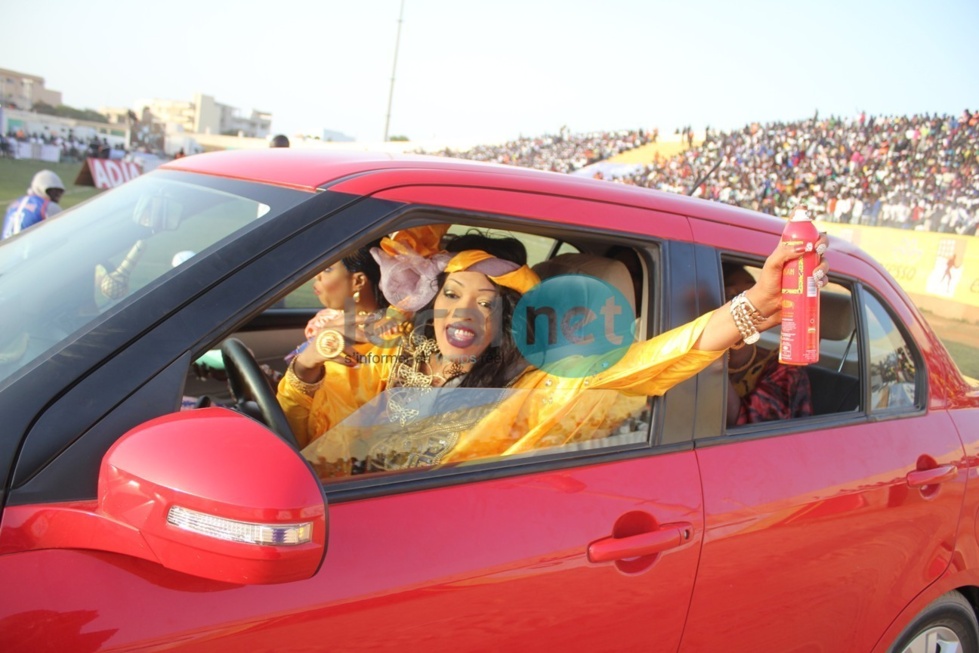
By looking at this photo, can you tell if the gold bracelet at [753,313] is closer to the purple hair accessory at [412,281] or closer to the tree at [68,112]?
the purple hair accessory at [412,281]

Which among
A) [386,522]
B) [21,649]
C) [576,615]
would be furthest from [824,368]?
[21,649]

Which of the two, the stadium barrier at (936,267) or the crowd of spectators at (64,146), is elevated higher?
the stadium barrier at (936,267)

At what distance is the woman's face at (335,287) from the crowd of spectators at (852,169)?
36.8ft

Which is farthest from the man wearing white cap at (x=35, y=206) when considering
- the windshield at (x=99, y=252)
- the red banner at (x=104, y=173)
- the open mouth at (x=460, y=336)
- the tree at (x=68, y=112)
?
the tree at (x=68, y=112)

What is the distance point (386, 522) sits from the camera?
136 centimetres

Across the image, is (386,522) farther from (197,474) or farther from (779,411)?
(779,411)

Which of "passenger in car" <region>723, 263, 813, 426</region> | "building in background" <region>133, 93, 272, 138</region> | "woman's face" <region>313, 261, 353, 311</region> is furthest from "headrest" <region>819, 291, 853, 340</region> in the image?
"building in background" <region>133, 93, 272, 138</region>

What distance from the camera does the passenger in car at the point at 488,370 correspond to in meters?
1.62

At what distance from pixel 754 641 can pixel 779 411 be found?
726mm

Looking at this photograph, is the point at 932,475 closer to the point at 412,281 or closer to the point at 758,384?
the point at 758,384

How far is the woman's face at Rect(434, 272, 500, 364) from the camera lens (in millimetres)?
1983

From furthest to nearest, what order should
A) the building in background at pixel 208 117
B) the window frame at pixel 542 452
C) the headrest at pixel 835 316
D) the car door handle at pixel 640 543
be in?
the building in background at pixel 208 117, the headrest at pixel 835 316, the car door handle at pixel 640 543, the window frame at pixel 542 452

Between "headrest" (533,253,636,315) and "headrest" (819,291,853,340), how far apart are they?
784 millimetres

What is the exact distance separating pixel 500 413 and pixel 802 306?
0.71 meters
